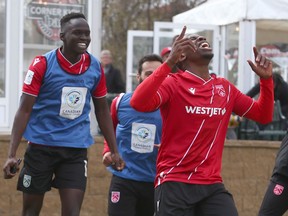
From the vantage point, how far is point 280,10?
43.5 ft

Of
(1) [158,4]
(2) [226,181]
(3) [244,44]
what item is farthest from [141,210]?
(1) [158,4]

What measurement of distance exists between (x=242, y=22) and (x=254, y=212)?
4330 millimetres

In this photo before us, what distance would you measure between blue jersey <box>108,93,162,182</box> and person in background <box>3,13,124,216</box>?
0.81 ft

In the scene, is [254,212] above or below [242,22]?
below

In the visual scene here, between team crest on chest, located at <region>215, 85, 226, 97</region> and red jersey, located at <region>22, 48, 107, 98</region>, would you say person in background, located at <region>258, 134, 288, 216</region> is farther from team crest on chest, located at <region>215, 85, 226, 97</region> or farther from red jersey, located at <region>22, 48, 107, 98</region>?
red jersey, located at <region>22, 48, 107, 98</region>

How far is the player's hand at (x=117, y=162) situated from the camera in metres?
6.84

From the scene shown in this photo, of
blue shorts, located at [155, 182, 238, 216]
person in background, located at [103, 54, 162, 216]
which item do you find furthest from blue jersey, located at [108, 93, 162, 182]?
blue shorts, located at [155, 182, 238, 216]

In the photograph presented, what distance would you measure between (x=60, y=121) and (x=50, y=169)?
0.42 metres

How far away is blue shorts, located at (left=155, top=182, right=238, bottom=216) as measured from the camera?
19.4ft

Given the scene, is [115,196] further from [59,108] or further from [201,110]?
[201,110]

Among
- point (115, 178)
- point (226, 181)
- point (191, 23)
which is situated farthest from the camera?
point (191, 23)

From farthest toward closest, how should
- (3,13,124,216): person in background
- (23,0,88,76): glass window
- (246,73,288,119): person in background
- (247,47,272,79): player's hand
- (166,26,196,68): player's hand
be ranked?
1. (246,73,288,119): person in background
2. (23,0,88,76): glass window
3. (3,13,124,216): person in background
4. (247,47,272,79): player's hand
5. (166,26,196,68): player's hand

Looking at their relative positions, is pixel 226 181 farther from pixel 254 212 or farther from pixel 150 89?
pixel 150 89

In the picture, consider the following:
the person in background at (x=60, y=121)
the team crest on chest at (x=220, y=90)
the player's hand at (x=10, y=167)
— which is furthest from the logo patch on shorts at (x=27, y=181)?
the team crest on chest at (x=220, y=90)
